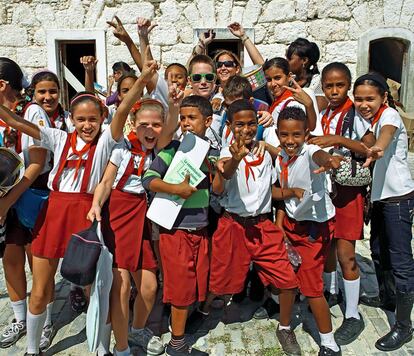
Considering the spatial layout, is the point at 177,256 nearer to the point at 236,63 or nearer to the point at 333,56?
the point at 236,63

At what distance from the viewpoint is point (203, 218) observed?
2.73 metres

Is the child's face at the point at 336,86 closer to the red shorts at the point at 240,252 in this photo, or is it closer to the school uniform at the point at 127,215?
the red shorts at the point at 240,252

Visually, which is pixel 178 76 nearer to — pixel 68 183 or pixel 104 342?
pixel 68 183

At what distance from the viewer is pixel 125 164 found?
8.71ft

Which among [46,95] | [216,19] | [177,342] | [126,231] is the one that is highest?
[216,19]

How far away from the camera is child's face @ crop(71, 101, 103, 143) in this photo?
2.55 meters

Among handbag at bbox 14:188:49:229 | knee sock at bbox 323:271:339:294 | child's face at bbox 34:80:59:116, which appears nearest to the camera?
handbag at bbox 14:188:49:229

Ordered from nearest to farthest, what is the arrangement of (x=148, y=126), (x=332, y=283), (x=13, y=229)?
(x=148, y=126) → (x=13, y=229) → (x=332, y=283)

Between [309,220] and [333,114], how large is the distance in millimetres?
825

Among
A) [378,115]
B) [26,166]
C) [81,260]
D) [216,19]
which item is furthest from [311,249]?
[216,19]

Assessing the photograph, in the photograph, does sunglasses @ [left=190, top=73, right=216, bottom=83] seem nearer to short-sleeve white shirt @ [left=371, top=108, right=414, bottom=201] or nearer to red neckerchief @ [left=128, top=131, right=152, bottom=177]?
red neckerchief @ [left=128, top=131, right=152, bottom=177]

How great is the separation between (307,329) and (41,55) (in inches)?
255

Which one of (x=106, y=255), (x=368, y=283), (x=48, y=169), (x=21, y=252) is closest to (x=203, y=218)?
(x=106, y=255)

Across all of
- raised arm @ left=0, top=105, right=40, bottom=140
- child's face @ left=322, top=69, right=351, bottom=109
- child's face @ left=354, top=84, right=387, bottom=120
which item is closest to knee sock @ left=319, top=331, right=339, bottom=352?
child's face @ left=354, top=84, right=387, bottom=120
